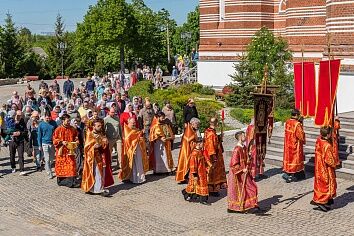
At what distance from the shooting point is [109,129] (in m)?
14.7

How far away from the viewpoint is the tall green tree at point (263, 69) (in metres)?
22.9

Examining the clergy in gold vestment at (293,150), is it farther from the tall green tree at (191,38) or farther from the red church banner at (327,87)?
the tall green tree at (191,38)

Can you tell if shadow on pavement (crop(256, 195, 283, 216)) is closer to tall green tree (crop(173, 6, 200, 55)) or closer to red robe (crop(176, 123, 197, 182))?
red robe (crop(176, 123, 197, 182))

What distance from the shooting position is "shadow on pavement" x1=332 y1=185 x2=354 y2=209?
1166 centimetres

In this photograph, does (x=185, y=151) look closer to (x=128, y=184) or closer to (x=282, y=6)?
(x=128, y=184)

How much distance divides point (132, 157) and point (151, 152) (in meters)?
0.95

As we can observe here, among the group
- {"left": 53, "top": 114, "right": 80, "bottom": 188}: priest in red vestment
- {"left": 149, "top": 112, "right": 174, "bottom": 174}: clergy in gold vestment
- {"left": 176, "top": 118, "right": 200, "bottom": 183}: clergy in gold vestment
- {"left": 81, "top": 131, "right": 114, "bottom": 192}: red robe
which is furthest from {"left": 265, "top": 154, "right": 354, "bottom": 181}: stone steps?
{"left": 53, "top": 114, "right": 80, "bottom": 188}: priest in red vestment

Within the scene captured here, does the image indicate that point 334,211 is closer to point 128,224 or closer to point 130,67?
point 128,224

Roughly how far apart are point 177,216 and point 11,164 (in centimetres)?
565

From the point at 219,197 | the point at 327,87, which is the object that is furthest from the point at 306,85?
the point at 219,197

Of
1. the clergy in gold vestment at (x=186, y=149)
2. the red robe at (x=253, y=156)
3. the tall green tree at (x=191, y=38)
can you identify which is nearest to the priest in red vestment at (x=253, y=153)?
the red robe at (x=253, y=156)

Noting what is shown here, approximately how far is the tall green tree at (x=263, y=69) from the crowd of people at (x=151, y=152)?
23.6ft

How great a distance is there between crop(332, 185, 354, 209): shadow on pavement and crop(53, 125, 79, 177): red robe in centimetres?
558

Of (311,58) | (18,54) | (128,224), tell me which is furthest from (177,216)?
(18,54)
